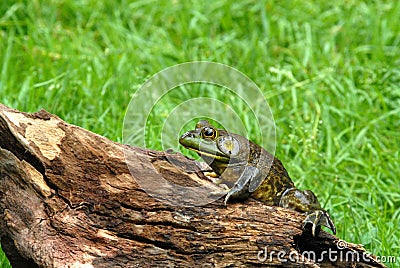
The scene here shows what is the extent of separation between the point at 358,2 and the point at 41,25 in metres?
4.50

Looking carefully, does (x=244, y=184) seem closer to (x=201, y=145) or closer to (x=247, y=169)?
(x=247, y=169)

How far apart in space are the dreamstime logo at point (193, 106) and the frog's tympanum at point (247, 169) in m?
1.54

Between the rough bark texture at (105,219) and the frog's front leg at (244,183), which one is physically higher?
the frog's front leg at (244,183)

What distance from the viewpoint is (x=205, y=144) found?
4.42 metres

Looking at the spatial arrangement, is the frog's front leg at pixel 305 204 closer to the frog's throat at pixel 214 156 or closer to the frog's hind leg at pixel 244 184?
the frog's hind leg at pixel 244 184

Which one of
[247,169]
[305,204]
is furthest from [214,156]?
[305,204]

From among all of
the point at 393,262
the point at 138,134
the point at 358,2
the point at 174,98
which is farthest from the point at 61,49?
the point at 393,262

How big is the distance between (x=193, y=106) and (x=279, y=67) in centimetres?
129

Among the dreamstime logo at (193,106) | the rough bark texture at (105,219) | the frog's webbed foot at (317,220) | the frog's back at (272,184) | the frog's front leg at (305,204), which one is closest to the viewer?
the rough bark texture at (105,219)

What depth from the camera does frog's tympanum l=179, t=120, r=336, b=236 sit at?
442cm

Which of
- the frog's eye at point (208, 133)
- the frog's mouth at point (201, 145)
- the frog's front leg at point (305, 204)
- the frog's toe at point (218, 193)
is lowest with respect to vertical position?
the frog's toe at point (218, 193)

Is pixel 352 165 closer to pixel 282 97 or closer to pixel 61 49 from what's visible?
pixel 282 97

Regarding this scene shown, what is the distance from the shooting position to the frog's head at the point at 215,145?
442cm

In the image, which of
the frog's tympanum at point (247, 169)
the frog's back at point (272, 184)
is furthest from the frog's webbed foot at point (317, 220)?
the frog's back at point (272, 184)
